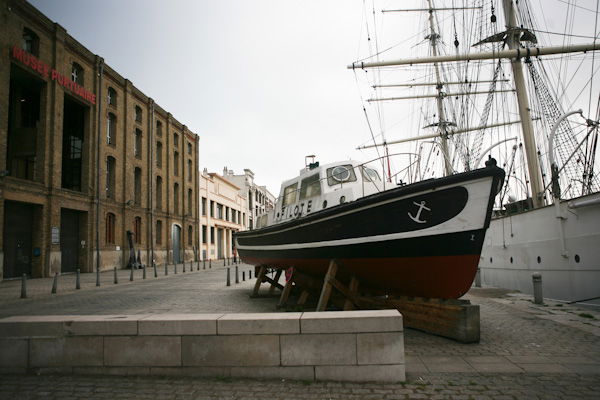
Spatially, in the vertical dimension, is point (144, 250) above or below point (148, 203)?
below

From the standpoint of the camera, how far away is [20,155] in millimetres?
22328

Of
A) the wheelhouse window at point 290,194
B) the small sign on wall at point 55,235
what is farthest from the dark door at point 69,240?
the wheelhouse window at point 290,194

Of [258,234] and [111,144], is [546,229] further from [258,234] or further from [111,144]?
[111,144]

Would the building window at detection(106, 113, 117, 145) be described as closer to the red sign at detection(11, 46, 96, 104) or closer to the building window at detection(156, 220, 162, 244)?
the red sign at detection(11, 46, 96, 104)

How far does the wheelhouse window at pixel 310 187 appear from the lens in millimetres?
10000

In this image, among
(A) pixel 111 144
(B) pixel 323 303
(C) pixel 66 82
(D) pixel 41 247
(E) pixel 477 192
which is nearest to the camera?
(E) pixel 477 192

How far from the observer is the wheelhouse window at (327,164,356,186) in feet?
31.8

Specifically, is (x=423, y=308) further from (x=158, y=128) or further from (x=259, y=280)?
(x=158, y=128)

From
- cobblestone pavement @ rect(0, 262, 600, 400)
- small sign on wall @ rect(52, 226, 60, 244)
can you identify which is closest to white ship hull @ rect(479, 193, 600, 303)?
cobblestone pavement @ rect(0, 262, 600, 400)

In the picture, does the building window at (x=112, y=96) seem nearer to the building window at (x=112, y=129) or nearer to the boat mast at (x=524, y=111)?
the building window at (x=112, y=129)

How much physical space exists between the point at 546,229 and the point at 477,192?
6.69 metres

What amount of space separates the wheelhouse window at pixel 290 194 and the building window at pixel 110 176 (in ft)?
65.0

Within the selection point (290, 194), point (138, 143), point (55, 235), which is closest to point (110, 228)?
point (55, 235)

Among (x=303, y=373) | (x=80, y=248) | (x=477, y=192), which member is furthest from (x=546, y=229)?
(x=80, y=248)
